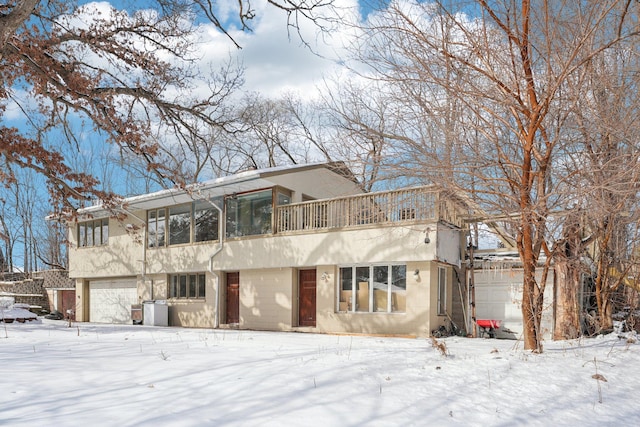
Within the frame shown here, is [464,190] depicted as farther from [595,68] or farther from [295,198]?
[295,198]

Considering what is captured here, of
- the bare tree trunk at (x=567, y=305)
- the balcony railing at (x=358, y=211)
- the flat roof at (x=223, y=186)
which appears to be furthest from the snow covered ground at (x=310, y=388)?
the flat roof at (x=223, y=186)

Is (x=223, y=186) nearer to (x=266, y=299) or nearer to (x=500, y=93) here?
(x=266, y=299)

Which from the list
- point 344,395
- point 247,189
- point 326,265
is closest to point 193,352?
point 344,395

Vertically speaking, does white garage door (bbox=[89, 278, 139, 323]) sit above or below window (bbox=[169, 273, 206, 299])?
below

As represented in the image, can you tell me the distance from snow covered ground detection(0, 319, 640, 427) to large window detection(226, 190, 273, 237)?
8.90 m

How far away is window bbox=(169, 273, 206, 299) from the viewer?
1836cm

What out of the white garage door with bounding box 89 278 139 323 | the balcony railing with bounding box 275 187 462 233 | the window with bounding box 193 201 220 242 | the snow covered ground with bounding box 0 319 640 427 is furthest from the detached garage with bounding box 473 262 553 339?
the white garage door with bounding box 89 278 139 323

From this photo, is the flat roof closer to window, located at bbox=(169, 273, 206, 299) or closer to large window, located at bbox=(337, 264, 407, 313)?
window, located at bbox=(169, 273, 206, 299)

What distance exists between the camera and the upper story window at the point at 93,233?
21594 mm

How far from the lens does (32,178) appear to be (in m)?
34.1

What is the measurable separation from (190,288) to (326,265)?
6.07 meters

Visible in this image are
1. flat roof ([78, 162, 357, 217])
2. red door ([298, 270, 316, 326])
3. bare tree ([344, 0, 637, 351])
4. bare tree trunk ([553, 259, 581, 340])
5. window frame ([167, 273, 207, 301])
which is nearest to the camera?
bare tree ([344, 0, 637, 351])

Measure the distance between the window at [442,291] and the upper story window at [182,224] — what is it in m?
7.73

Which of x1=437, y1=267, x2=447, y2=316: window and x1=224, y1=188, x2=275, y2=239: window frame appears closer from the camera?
x1=437, y1=267, x2=447, y2=316: window
